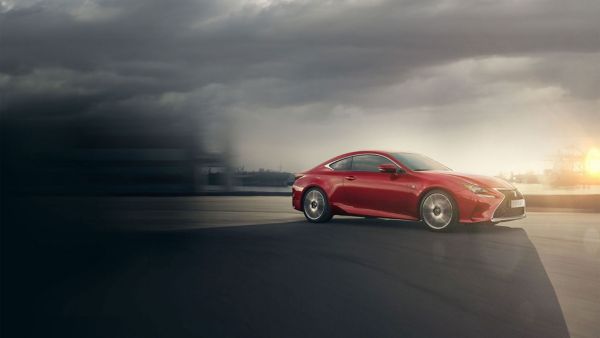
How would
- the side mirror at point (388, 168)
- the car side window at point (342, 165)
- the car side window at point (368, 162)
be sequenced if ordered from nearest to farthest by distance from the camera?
the side mirror at point (388, 168), the car side window at point (368, 162), the car side window at point (342, 165)

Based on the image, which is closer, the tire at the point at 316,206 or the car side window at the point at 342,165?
the car side window at the point at 342,165

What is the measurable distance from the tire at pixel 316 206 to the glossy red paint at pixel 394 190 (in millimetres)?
96

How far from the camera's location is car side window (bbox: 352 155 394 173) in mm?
12727

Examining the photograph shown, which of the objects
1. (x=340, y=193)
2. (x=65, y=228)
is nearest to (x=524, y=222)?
(x=340, y=193)

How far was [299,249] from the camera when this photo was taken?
368 inches

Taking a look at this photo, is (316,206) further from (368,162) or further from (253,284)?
(253,284)

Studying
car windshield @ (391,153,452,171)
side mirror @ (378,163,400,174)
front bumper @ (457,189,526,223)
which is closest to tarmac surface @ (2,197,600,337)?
front bumper @ (457,189,526,223)

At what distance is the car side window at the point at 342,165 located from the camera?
13.2 m

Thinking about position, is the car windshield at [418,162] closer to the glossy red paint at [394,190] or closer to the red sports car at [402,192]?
the red sports car at [402,192]

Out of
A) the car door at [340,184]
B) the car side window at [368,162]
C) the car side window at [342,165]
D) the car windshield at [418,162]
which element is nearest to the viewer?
the car windshield at [418,162]

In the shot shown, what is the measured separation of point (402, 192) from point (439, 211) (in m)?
0.79

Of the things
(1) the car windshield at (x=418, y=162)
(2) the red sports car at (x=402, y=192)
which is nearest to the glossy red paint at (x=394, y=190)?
(2) the red sports car at (x=402, y=192)

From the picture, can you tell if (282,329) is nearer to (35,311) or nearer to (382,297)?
(382,297)

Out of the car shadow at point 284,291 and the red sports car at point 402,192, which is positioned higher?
the red sports car at point 402,192
